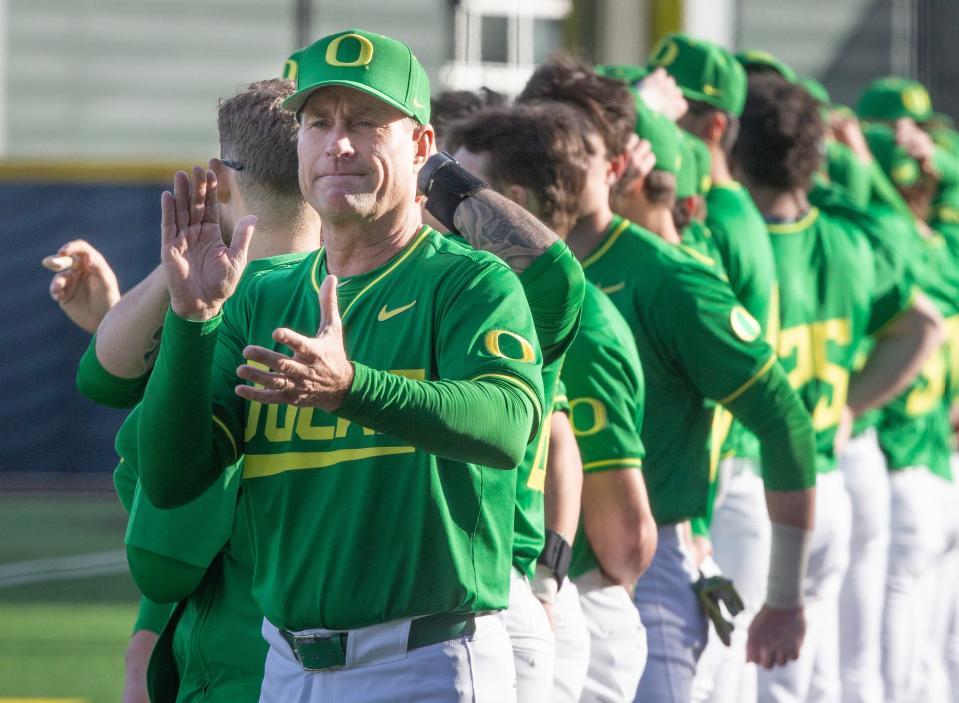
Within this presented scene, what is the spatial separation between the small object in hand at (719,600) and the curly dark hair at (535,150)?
3.39 ft

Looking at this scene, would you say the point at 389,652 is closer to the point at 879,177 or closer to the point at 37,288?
the point at 879,177

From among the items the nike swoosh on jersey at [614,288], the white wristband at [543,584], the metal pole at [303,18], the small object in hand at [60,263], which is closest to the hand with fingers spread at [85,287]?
the small object in hand at [60,263]

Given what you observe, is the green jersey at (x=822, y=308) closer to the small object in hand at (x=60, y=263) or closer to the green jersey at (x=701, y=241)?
the green jersey at (x=701, y=241)

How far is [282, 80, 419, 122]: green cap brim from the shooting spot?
2.83 meters

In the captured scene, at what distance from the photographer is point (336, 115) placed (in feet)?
9.50

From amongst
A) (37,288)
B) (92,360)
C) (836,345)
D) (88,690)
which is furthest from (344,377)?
(37,288)

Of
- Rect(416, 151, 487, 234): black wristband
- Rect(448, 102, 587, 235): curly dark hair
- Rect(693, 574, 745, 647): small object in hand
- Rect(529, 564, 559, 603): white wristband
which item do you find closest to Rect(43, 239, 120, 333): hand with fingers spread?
Rect(416, 151, 487, 234): black wristband

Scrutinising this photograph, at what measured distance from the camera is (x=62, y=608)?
30.6ft

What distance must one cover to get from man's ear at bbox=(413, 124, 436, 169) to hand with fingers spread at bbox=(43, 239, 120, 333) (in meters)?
1.11

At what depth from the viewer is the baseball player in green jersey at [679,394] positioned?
4.25 metres

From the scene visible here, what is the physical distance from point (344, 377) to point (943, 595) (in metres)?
5.71

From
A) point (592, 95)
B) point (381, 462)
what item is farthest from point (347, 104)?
point (592, 95)

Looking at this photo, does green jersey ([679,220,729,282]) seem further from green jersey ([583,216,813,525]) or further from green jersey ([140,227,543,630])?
green jersey ([140,227,543,630])

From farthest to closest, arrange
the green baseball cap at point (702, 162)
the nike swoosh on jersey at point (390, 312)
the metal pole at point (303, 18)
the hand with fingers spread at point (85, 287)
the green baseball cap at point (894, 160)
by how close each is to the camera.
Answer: the metal pole at point (303, 18) → the green baseball cap at point (894, 160) → the green baseball cap at point (702, 162) → the hand with fingers spread at point (85, 287) → the nike swoosh on jersey at point (390, 312)
